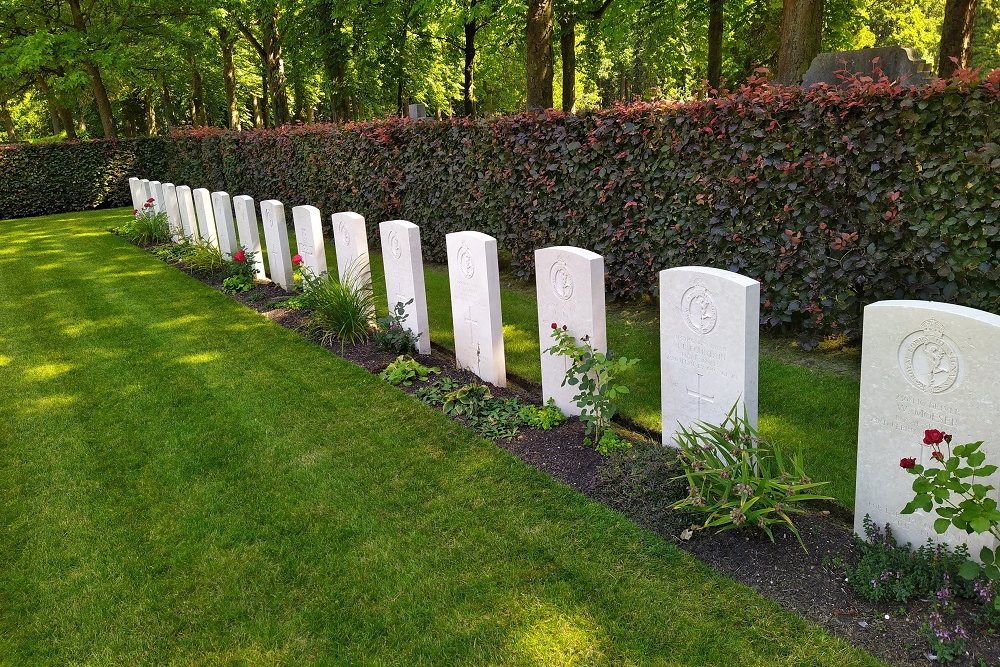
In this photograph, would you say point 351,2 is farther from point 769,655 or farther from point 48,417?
point 769,655

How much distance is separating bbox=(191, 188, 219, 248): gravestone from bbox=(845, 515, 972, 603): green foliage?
10135 mm

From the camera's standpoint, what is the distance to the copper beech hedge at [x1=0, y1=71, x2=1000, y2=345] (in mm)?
5168

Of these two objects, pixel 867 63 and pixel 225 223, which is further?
pixel 225 223

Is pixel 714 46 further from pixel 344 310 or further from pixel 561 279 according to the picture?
pixel 561 279

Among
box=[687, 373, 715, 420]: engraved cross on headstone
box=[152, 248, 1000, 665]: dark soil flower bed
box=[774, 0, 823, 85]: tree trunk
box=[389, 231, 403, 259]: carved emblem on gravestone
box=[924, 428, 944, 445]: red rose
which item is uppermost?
box=[774, 0, 823, 85]: tree trunk

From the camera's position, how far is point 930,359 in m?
3.05

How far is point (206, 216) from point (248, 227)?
1.81 metres

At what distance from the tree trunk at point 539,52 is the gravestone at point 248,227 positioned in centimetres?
473

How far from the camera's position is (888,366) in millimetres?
3186

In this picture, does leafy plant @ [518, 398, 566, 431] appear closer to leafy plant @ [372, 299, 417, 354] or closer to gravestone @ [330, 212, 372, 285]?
leafy plant @ [372, 299, 417, 354]

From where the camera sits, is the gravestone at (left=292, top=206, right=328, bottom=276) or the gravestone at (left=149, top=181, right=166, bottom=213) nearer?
the gravestone at (left=292, top=206, right=328, bottom=276)

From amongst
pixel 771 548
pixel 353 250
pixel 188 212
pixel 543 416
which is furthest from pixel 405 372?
pixel 188 212

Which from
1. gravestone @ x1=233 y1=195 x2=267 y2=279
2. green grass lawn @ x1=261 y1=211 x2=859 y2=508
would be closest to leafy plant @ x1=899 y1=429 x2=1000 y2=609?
green grass lawn @ x1=261 y1=211 x2=859 y2=508

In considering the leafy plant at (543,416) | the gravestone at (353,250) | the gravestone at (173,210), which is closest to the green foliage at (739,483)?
the leafy plant at (543,416)
